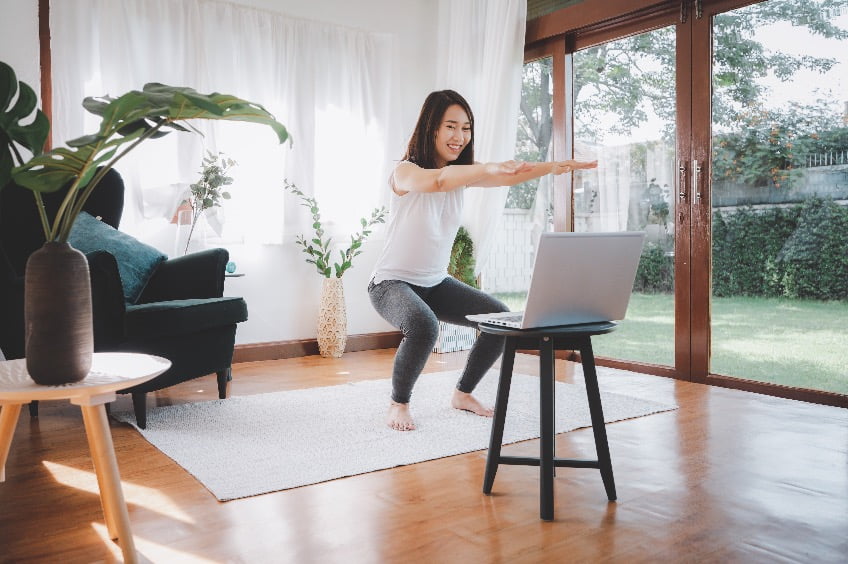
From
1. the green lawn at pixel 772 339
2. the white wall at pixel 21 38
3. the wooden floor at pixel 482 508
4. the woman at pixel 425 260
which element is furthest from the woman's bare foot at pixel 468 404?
the white wall at pixel 21 38

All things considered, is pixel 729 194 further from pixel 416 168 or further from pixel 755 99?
pixel 416 168

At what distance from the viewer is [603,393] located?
3217 millimetres

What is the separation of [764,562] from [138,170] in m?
3.42

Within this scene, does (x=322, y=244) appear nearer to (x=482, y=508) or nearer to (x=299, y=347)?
(x=299, y=347)

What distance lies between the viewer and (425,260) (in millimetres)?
2697

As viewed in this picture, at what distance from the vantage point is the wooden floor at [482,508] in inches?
61.4

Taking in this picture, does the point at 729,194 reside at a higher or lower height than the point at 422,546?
higher

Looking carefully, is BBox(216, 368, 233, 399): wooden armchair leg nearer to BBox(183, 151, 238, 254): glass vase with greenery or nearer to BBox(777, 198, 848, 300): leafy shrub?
BBox(183, 151, 238, 254): glass vase with greenery

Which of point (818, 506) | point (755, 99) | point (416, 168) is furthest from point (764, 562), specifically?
point (755, 99)

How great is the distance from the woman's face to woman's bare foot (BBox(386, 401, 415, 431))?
91 cm

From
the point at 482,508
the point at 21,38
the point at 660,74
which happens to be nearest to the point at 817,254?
the point at 660,74

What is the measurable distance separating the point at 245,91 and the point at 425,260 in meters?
2.07

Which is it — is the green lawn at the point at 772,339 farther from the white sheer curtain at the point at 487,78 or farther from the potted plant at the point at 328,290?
the potted plant at the point at 328,290

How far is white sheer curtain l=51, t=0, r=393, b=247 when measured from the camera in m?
3.71
